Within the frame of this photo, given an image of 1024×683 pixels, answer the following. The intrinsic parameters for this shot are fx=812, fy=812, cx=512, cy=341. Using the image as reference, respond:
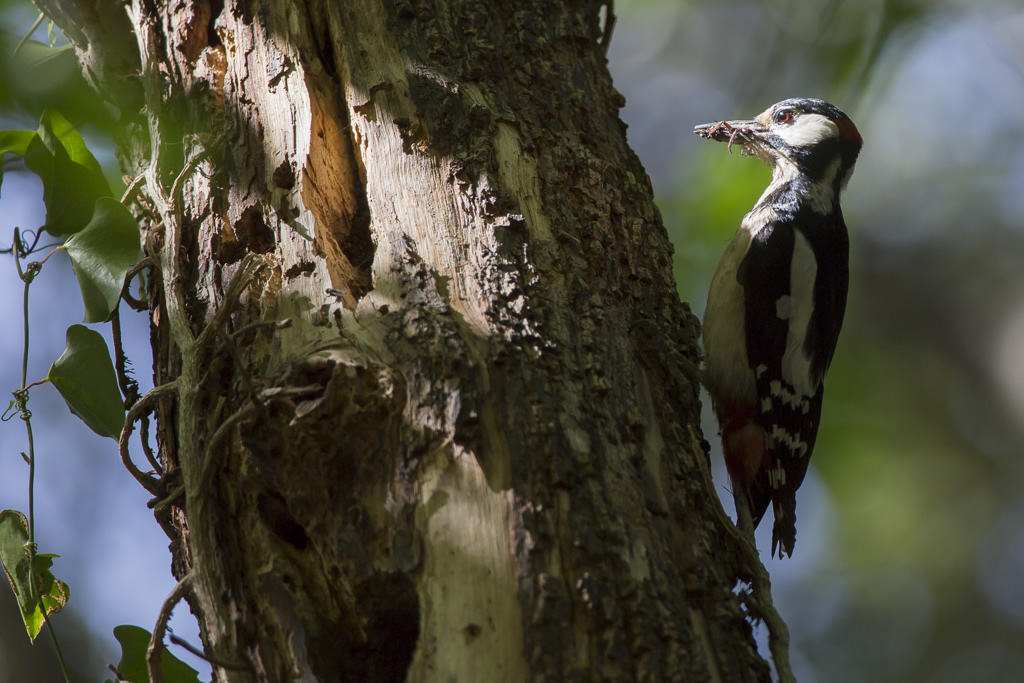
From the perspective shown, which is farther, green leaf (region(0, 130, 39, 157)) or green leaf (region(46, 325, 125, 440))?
green leaf (region(0, 130, 39, 157))

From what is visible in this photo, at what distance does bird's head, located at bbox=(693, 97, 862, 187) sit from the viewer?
116 inches

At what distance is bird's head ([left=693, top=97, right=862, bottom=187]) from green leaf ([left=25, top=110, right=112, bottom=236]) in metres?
2.05

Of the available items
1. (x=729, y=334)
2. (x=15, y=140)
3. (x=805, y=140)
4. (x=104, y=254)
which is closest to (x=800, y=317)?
(x=729, y=334)

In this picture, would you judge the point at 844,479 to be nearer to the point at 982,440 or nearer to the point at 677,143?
the point at 982,440

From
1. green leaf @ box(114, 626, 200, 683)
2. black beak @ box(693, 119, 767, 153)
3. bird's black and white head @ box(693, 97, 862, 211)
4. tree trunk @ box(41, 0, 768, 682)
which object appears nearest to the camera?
tree trunk @ box(41, 0, 768, 682)

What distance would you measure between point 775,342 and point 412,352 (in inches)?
63.2

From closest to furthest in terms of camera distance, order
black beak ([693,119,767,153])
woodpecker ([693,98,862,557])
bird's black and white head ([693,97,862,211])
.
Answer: woodpecker ([693,98,862,557]), bird's black and white head ([693,97,862,211]), black beak ([693,119,767,153])

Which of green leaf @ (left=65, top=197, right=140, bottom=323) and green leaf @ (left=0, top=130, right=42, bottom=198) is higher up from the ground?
green leaf @ (left=0, top=130, right=42, bottom=198)

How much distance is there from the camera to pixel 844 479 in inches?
232

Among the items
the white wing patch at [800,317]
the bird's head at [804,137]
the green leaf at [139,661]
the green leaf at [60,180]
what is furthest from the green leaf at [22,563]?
the bird's head at [804,137]

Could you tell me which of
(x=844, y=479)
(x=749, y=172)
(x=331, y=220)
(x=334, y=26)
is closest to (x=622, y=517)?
(x=331, y=220)

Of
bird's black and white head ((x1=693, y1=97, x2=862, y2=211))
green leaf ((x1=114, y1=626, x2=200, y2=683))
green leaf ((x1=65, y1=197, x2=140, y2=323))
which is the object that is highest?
bird's black and white head ((x1=693, y1=97, x2=862, y2=211))

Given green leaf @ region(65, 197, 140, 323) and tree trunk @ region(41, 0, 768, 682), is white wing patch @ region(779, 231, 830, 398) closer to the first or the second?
tree trunk @ region(41, 0, 768, 682)

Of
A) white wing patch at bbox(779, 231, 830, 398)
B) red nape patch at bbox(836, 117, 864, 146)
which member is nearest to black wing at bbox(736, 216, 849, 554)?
white wing patch at bbox(779, 231, 830, 398)
